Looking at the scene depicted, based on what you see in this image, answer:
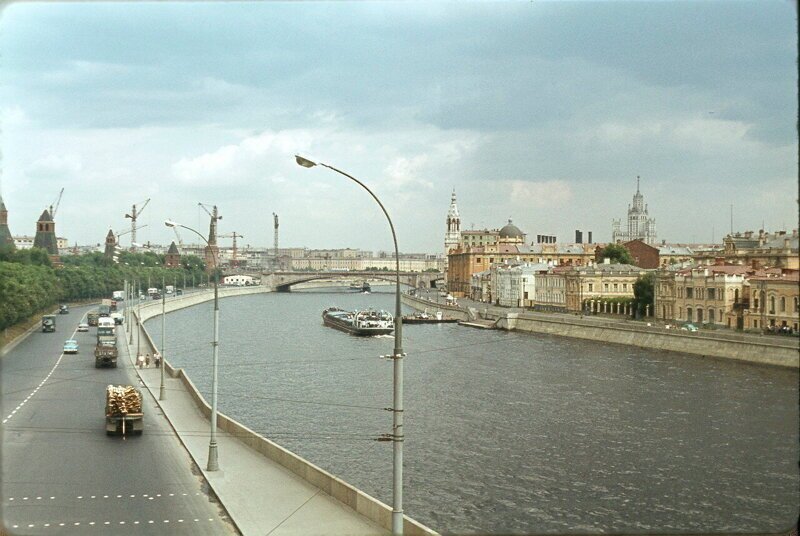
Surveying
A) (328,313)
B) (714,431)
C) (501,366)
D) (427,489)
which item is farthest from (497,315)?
(427,489)

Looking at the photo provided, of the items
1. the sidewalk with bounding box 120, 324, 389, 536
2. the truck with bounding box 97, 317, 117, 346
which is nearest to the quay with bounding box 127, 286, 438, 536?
the sidewalk with bounding box 120, 324, 389, 536

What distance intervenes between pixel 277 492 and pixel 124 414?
182 inches

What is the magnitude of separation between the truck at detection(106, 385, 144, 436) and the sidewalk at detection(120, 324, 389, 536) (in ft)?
2.15

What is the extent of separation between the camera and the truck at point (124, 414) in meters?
12.1

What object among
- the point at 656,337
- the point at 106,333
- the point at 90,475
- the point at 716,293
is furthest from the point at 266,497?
the point at 656,337

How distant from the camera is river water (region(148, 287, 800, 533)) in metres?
9.86

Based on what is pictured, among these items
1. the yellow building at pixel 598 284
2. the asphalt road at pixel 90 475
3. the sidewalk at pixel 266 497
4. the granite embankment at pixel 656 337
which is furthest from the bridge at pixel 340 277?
the sidewalk at pixel 266 497

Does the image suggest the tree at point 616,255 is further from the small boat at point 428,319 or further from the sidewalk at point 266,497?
the sidewalk at point 266,497

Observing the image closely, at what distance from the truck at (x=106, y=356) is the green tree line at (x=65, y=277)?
1.74 m

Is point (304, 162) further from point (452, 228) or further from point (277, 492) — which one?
point (452, 228)

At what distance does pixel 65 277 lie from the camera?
2603 centimetres

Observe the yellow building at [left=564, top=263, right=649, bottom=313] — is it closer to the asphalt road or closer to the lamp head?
the asphalt road

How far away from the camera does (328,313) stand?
44219 mm

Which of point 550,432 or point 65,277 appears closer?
point 550,432
